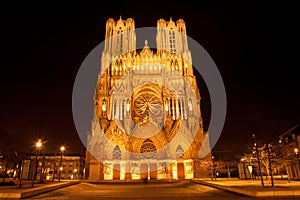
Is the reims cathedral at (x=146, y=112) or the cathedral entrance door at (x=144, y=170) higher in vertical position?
the reims cathedral at (x=146, y=112)

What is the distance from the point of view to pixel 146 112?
140 feet

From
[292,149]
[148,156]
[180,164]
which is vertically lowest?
[180,164]

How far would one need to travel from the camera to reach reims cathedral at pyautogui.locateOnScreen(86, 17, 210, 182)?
120ft

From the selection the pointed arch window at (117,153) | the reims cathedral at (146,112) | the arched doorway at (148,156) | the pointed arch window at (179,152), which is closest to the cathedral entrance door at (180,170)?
the reims cathedral at (146,112)

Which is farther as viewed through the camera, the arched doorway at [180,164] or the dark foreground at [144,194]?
the arched doorway at [180,164]

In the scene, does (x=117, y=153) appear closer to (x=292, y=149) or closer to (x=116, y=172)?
(x=116, y=172)

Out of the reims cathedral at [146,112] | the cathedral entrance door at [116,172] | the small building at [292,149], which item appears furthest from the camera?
the reims cathedral at [146,112]

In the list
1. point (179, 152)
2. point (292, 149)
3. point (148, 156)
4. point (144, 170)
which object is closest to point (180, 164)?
point (179, 152)

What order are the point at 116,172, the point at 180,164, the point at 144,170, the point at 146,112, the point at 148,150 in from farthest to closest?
the point at 146,112
the point at 148,150
the point at 180,164
the point at 144,170
the point at 116,172

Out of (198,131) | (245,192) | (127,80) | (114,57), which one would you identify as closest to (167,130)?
(198,131)

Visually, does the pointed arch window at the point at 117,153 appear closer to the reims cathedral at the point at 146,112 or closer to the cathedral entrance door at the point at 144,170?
A: the reims cathedral at the point at 146,112

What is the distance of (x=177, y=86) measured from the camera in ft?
147

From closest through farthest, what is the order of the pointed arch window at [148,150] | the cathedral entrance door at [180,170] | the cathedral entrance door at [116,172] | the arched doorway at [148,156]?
1. the cathedral entrance door at [116,172]
2. the arched doorway at [148,156]
3. the cathedral entrance door at [180,170]
4. the pointed arch window at [148,150]

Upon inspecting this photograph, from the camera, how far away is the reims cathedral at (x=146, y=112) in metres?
36.5
